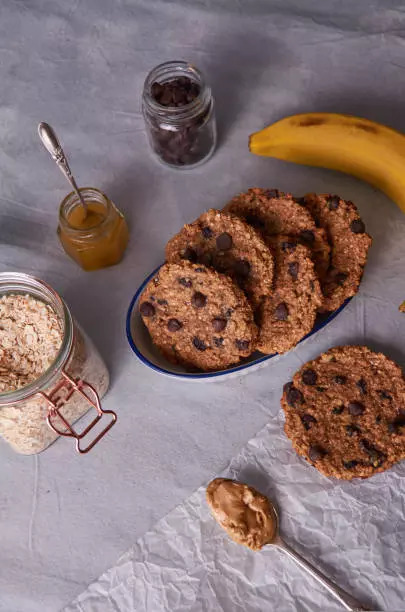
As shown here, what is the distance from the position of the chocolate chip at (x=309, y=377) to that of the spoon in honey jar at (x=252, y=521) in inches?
10.9

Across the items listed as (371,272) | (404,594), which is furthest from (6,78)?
(404,594)

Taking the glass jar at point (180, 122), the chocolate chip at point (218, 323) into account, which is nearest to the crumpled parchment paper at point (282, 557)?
the chocolate chip at point (218, 323)

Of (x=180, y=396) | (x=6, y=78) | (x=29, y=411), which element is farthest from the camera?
(x=6, y=78)

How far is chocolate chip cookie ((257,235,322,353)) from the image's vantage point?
143 cm

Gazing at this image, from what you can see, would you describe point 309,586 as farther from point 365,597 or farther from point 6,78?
point 6,78

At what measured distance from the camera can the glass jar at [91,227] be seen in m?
1.57

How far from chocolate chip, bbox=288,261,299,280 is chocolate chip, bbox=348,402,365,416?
321 mm

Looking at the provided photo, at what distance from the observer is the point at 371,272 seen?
167 centimetres

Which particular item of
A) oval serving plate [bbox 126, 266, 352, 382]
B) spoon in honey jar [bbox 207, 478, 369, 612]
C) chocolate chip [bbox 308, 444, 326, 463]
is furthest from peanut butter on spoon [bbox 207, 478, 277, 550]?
oval serving plate [bbox 126, 266, 352, 382]

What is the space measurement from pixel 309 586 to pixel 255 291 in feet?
2.17

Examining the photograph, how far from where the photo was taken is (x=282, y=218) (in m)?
1.51

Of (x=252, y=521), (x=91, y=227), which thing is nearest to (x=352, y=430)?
(x=252, y=521)

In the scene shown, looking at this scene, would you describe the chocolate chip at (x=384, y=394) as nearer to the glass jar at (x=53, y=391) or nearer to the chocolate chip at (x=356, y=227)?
the chocolate chip at (x=356, y=227)

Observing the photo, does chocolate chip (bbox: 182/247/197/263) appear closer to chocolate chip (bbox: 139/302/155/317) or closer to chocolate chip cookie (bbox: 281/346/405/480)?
chocolate chip (bbox: 139/302/155/317)
